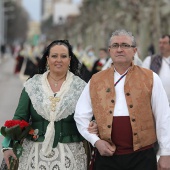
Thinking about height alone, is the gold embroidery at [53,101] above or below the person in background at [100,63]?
below

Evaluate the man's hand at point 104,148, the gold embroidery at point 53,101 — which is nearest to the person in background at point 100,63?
the gold embroidery at point 53,101

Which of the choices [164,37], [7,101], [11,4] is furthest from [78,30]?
[164,37]

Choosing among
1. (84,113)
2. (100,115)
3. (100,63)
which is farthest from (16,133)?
(100,63)

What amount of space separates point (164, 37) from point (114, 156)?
163 inches

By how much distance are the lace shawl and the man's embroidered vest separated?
40 cm

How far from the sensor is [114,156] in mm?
4273

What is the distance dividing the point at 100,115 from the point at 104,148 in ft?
0.79

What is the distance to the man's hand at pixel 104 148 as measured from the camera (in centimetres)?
419

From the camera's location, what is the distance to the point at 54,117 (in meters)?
4.68

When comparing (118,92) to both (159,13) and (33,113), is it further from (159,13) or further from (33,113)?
(159,13)

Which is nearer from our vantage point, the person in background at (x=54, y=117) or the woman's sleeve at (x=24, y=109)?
the person in background at (x=54, y=117)

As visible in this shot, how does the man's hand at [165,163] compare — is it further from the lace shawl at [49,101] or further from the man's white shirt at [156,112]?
the lace shawl at [49,101]

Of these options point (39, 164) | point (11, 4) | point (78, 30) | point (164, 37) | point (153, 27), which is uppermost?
point (11, 4)

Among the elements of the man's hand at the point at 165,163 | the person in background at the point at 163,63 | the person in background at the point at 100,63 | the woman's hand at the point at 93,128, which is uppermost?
the person in background at the point at 100,63
